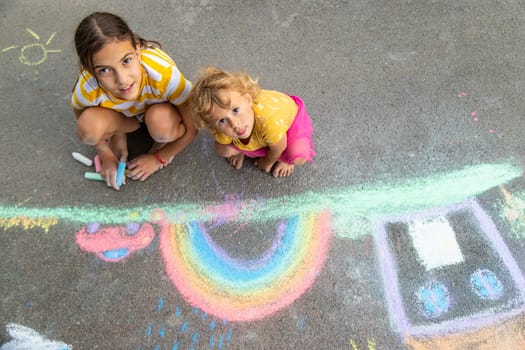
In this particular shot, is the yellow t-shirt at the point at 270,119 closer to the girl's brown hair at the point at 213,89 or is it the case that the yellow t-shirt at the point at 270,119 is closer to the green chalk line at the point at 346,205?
the girl's brown hair at the point at 213,89

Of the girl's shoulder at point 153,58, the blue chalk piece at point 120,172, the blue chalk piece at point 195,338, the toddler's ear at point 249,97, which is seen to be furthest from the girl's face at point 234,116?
the blue chalk piece at point 195,338

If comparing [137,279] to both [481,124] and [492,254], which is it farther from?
[481,124]

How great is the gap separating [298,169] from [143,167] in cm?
94

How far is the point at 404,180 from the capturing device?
2.31m

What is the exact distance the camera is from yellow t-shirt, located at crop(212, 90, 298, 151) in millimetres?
1842

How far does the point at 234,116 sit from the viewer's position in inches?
68.8

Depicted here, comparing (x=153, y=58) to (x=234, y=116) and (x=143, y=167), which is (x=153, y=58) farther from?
(x=143, y=167)

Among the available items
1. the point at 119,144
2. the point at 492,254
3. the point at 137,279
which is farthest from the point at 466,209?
the point at 119,144

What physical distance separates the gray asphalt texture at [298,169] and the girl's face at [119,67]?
27.4 inches

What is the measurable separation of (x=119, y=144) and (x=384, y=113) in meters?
1.72

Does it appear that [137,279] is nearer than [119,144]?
Yes

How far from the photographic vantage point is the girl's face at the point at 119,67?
1.63 metres

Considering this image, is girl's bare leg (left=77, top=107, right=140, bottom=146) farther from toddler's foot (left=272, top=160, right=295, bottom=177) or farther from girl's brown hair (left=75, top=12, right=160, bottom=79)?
toddler's foot (left=272, top=160, right=295, bottom=177)

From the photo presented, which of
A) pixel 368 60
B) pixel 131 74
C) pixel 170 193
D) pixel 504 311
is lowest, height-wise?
pixel 170 193
